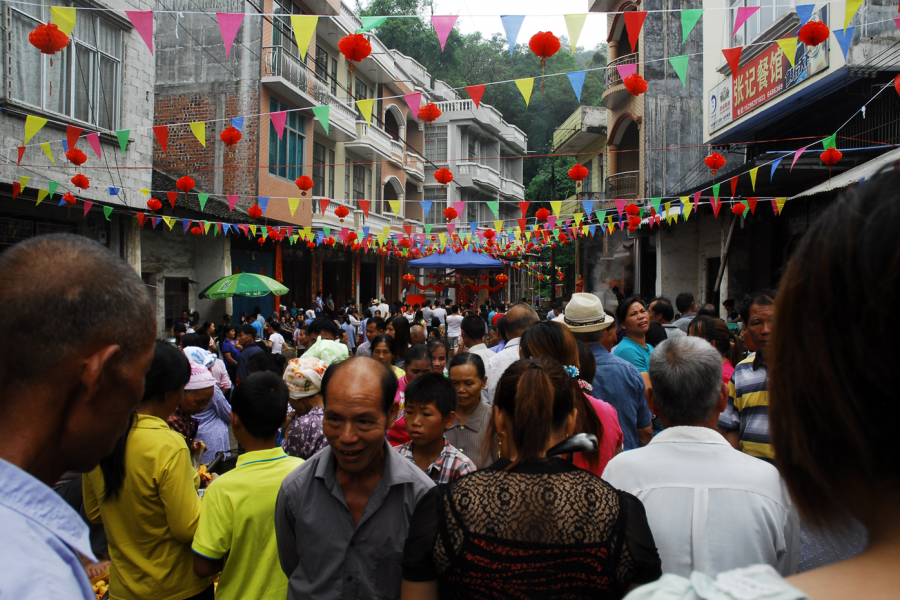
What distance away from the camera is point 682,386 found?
2055 millimetres

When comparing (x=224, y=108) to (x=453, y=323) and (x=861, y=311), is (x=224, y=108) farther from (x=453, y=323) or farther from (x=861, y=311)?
(x=861, y=311)

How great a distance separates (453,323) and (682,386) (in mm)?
9478

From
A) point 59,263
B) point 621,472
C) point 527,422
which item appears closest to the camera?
point 59,263

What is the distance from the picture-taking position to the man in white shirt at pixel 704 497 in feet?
5.82

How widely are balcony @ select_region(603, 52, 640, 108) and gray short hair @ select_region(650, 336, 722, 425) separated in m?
19.6

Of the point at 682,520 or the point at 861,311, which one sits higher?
the point at 861,311

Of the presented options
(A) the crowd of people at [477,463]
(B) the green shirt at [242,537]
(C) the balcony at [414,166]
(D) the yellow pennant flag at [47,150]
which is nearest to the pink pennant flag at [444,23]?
(A) the crowd of people at [477,463]

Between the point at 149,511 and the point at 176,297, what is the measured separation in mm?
13878

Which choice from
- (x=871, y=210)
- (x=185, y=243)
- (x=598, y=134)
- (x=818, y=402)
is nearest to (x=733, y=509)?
(x=818, y=402)

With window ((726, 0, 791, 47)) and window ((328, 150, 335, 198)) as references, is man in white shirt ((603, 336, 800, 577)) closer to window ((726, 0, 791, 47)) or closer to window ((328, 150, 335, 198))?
window ((726, 0, 791, 47))

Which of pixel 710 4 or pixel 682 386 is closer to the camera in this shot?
pixel 682 386

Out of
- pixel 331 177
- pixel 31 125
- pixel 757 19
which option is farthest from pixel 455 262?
pixel 31 125

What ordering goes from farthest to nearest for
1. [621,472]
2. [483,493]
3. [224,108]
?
1. [224,108]
2. [621,472]
3. [483,493]

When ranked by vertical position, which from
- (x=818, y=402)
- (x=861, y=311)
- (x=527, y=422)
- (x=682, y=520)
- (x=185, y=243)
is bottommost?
(x=682, y=520)
